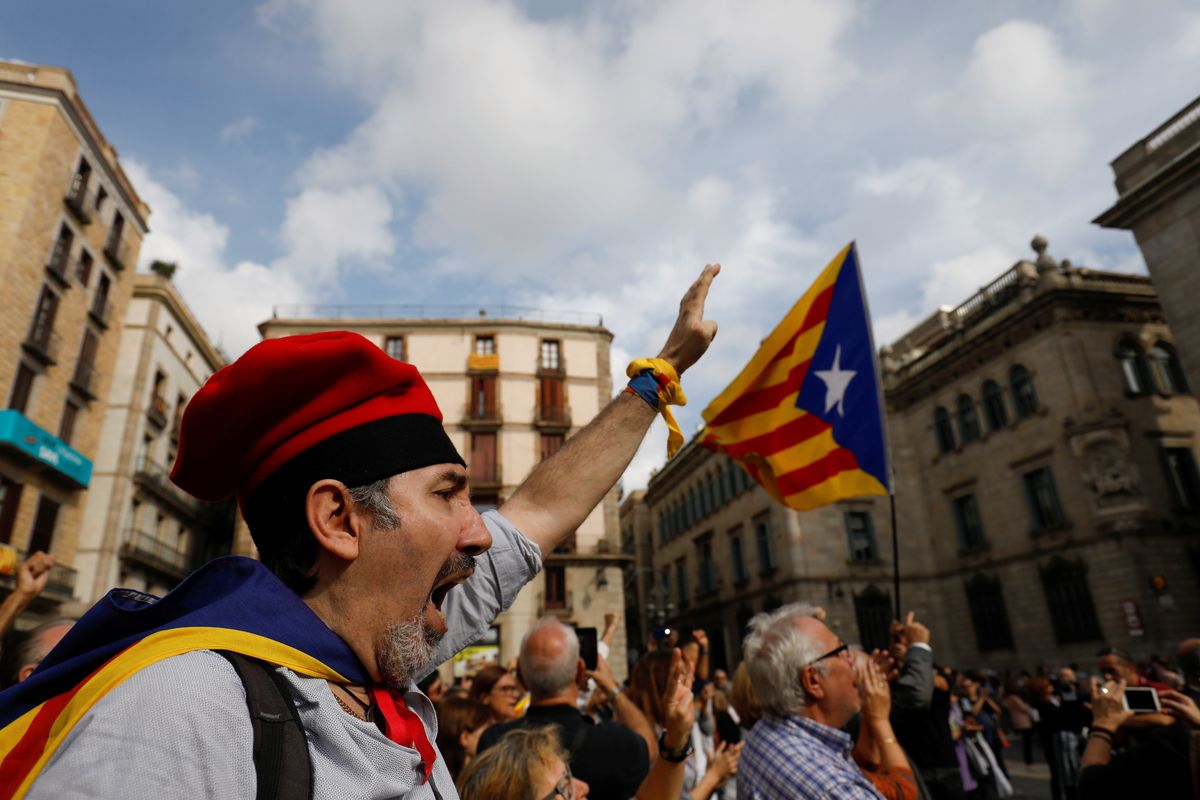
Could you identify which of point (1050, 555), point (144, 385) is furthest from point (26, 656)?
point (144, 385)

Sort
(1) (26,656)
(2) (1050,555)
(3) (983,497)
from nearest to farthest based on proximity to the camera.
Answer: (1) (26,656)
(2) (1050,555)
(3) (983,497)

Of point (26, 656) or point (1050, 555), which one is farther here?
point (1050, 555)

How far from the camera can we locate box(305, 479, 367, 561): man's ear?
1190 millimetres

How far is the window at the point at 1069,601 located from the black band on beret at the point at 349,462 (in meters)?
23.6

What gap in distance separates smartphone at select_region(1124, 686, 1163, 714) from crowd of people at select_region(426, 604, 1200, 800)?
52 millimetres

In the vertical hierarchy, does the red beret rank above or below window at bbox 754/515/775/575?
below

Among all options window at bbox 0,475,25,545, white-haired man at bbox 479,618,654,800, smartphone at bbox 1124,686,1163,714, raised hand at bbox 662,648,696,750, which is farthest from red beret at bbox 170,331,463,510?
Answer: window at bbox 0,475,25,545

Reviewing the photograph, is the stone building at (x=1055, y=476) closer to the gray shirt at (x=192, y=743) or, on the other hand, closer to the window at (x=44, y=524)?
the gray shirt at (x=192, y=743)

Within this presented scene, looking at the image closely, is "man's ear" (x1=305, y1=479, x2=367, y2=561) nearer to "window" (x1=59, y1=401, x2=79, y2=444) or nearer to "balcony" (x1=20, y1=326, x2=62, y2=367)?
"balcony" (x1=20, y1=326, x2=62, y2=367)

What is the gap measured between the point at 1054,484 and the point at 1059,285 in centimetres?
600

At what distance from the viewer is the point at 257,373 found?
1186mm

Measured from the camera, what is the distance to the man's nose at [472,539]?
133cm

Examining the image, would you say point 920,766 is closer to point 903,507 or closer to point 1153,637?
point 1153,637

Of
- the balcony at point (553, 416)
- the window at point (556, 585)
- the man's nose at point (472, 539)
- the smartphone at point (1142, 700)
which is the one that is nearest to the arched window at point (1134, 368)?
the balcony at point (553, 416)
